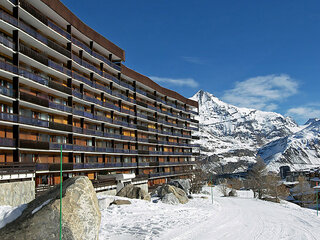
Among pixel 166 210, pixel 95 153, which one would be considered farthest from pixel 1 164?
pixel 95 153

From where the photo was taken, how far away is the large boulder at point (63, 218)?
1262 centimetres

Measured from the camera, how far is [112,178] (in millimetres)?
45406

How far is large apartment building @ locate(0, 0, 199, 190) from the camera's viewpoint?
3058 centimetres

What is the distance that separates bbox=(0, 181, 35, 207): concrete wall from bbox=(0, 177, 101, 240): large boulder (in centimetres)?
1008

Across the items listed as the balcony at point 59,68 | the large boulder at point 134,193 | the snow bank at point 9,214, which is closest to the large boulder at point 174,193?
the large boulder at point 134,193

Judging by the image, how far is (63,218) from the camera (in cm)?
1277

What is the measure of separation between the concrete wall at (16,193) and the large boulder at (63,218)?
1008cm

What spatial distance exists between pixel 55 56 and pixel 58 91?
5119 mm

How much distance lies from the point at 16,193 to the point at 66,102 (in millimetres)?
18647

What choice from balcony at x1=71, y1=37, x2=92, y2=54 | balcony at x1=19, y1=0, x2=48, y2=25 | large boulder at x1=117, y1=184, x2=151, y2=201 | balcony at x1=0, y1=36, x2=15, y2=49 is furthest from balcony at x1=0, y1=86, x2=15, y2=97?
large boulder at x1=117, y1=184, x2=151, y2=201

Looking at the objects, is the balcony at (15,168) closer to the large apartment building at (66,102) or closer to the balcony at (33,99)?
the large apartment building at (66,102)

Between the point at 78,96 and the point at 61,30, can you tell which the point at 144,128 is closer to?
the point at 78,96

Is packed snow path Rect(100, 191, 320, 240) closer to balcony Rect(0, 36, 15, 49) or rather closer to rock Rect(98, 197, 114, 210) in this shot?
rock Rect(98, 197, 114, 210)

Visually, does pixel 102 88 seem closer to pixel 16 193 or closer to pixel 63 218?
pixel 16 193
